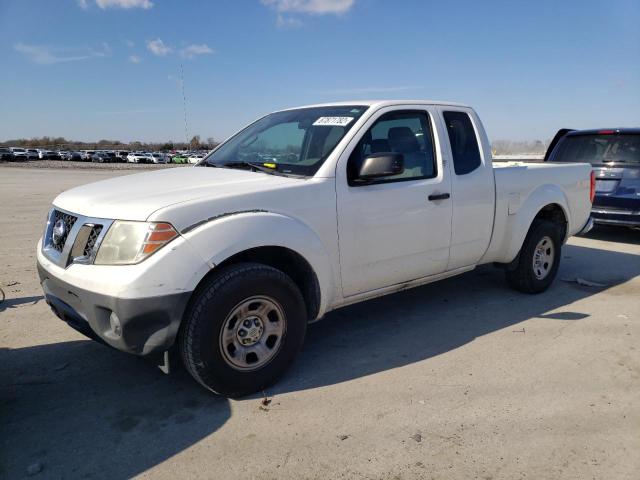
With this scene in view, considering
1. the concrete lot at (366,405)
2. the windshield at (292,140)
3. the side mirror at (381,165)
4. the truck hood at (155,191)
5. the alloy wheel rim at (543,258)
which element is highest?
the windshield at (292,140)

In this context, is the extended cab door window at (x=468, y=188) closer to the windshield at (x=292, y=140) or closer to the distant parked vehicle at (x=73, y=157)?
the windshield at (x=292, y=140)

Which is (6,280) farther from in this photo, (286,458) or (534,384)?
(534,384)

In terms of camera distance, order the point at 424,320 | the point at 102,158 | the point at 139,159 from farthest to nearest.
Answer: the point at 139,159 < the point at 102,158 < the point at 424,320

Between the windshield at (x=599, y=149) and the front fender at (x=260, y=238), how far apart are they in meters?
6.59

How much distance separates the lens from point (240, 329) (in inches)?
125

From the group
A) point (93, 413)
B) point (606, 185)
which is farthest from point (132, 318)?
point (606, 185)

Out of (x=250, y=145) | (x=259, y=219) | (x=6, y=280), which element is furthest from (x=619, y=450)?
(x=6, y=280)

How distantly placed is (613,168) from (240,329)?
7.26 meters

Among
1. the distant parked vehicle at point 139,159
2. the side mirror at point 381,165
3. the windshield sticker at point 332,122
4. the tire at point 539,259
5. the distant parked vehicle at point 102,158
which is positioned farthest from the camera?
the distant parked vehicle at point 139,159

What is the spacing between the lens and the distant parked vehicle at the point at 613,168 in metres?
7.81

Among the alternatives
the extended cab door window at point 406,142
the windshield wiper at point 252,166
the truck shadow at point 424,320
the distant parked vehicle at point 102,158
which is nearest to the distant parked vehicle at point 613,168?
the truck shadow at point 424,320

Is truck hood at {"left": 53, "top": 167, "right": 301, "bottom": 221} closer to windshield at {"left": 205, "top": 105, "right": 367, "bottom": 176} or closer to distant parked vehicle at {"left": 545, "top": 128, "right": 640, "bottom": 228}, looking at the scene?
windshield at {"left": 205, "top": 105, "right": 367, "bottom": 176}

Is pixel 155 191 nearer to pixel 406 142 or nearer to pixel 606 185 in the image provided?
pixel 406 142

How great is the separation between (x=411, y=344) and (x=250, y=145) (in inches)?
84.0
